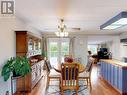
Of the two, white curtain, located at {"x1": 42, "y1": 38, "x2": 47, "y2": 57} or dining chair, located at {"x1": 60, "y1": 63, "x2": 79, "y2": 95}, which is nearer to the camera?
dining chair, located at {"x1": 60, "y1": 63, "x2": 79, "y2": 95}

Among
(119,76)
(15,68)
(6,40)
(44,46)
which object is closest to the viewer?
(15,68)

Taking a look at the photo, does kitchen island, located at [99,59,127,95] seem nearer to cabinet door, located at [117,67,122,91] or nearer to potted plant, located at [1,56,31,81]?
cabinet door, located at [117,67,122,91]

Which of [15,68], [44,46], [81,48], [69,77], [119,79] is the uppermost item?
[44,46]

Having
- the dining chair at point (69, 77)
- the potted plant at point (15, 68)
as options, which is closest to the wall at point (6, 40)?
the potted plant at point (15, 68)

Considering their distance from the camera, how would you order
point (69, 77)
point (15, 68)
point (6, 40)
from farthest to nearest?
point (6, 40), point (69, 77), point (15, 68)

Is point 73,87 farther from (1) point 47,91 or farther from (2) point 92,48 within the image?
(2) point 92,48

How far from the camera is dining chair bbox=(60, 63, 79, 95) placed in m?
4.60

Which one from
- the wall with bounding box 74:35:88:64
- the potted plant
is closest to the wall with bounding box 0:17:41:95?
the potted plant

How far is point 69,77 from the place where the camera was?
15.2 feet

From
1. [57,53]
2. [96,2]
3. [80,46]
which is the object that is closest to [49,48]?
[57,53]

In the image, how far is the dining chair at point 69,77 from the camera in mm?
4602

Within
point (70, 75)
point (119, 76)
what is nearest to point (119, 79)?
point (119, 76)

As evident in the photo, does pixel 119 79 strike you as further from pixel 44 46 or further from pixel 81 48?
pixel 44 46

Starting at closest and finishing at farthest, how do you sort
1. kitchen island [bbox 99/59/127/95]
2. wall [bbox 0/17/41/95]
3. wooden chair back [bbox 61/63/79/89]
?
Result: wall [bbox 0/17/41/95] → wooden chair back [bbox 61/63/79/89] → kitchen island [bbox 99/59/127/95]
